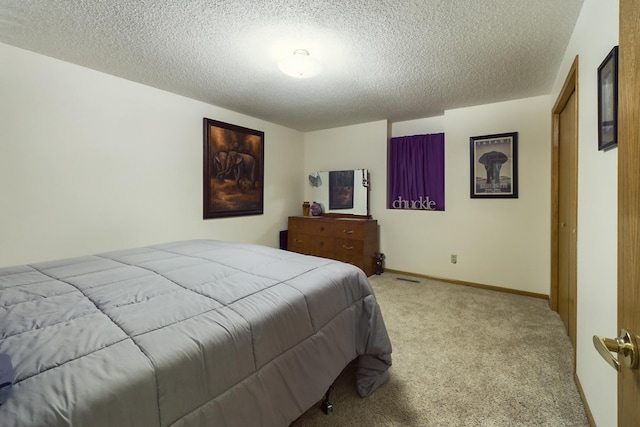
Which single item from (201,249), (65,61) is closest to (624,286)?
(201,249)

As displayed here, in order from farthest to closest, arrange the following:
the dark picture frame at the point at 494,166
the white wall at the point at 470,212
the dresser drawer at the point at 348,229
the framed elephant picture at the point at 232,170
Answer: the dresser drawer at the point at 348,229 → the framed elephant picture at the point at 232,170 → the dark picture frame at the point at 494,166 → the white wall at the point at 470,212

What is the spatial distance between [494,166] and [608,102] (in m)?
2.52

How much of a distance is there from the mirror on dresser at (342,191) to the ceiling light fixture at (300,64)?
237cm

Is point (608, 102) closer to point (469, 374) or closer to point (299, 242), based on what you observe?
point (469, 374)

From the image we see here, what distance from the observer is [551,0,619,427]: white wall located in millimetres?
1215

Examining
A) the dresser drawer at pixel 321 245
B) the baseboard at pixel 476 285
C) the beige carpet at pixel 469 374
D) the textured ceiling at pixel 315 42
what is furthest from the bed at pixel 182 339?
the baseboard at pixel 476 285

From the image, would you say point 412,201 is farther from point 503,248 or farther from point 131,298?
point 131,298

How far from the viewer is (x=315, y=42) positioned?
86.4 inches

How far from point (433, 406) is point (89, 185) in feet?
10.9

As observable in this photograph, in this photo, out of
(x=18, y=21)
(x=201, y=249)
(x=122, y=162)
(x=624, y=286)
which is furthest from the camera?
(x=122, y=162)

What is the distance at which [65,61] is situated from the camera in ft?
8.23

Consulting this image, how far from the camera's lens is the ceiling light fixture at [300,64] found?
7.39 feet

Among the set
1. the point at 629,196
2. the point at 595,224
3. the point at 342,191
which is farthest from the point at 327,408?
the point at 342,191

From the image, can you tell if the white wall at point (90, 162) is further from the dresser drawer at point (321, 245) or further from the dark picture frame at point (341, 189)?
the dark picture frame at point (341, 189)
